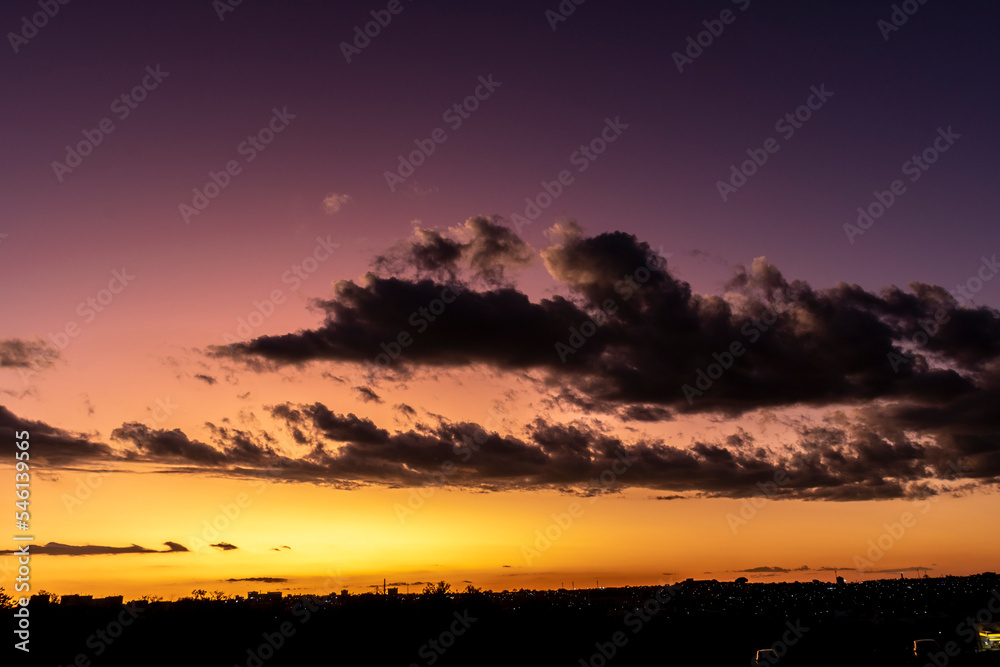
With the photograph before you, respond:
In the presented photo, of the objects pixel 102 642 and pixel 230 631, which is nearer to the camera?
pixel 102 642

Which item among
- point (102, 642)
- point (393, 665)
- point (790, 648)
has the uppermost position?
point (102, 642)

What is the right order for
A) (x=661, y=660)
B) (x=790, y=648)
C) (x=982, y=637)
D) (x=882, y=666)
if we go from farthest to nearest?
1. (x=790, y=648)
2. (x=661, y=660)
3. (x=982, y=637)
4. (x=882, y=666)

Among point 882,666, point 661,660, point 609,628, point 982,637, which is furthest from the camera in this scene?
point 609,628

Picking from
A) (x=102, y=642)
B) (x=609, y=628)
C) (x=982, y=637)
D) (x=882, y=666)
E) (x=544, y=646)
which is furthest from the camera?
(x=609, y=628)

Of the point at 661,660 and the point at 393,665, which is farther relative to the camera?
the point at 661,660

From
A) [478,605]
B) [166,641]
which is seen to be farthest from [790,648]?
[166,641]

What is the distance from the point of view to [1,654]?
234ft

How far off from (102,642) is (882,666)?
75.3m

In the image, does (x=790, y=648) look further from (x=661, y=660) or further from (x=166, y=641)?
(x=166, y=641)

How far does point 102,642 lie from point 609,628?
249ft

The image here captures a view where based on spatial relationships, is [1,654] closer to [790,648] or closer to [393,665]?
[393,665]

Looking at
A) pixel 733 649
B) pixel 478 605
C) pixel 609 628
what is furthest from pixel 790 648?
pixel 478 605

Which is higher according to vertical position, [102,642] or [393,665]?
[102,642]

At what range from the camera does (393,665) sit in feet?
277
